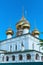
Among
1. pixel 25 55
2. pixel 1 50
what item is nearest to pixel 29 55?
pixel 25 55

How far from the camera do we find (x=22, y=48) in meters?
30.7

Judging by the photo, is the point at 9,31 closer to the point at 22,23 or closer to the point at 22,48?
the point at 22,23

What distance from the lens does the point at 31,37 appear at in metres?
31.2

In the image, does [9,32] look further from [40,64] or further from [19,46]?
[40,64]

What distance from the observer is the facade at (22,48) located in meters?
29.6

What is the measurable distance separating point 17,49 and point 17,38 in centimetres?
156

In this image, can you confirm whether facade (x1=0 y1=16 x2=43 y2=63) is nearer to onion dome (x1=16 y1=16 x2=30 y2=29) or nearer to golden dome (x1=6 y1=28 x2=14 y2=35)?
onion dome (x1=16 y1=16 x2=30 y2=29)

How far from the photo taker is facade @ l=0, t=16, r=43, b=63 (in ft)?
97.2

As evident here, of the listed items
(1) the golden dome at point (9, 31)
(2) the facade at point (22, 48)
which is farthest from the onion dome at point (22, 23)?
(1) the golden dome at point (9, 31)

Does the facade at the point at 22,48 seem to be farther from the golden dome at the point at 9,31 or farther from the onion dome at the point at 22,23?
the golden dome at the point at 9,31

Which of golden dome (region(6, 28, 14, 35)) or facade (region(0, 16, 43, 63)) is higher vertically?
golden dome (region(6, 28, 14, 35))

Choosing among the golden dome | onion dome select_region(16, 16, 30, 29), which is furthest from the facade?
the golden dome

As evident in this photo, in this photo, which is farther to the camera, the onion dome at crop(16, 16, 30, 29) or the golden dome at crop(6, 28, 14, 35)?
the golden dome at crop(6, 28, 14, 35)

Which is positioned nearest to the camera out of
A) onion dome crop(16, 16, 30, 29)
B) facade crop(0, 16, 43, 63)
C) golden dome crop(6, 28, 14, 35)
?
facade crop(0, 16, 43, 63)
